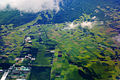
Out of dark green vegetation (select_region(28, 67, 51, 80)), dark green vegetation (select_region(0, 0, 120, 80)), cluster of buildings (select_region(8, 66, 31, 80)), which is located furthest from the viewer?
dark green vegetation (select_region(0, 0, 120, 80))

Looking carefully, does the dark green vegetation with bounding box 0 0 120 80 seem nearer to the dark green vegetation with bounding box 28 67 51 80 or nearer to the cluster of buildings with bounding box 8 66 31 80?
the dark green vegetation with bounding box 28 67 51 80

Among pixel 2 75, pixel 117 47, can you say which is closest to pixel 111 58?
pixel 117 47

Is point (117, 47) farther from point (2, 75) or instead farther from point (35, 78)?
point (2, 75)

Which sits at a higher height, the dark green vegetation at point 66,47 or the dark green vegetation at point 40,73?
the dark green vegetation at point 66,47

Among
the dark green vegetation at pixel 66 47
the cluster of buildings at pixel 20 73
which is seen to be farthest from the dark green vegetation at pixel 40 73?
the cluster of buildings at pixel 20 73

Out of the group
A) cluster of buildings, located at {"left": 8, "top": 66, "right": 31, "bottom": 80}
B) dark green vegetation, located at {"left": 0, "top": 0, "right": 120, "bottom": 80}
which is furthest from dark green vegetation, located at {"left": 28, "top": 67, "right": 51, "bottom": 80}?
cluster of buildings, located at {"left": 8, "top": 66, "right": 31, "bottom": 80}

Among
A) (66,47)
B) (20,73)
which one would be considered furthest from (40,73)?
(66,47)

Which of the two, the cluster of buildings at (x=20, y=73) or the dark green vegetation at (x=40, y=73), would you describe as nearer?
the dark green vegetation at (x=40, y=73)

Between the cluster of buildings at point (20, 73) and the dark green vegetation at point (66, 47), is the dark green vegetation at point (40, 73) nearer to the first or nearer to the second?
the dark green vegetation at point (66, 47)

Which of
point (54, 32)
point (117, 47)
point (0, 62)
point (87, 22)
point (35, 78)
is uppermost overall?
point (87, 22)
